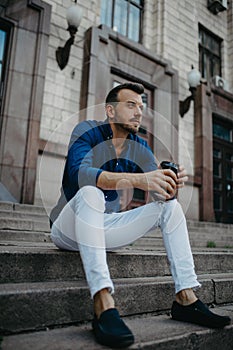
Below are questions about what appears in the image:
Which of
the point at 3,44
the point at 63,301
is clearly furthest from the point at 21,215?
the point at 3,44

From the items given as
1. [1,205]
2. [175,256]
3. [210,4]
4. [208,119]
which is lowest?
[175,256]

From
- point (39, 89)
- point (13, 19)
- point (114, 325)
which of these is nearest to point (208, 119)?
point (39, 89)

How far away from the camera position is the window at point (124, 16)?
8.20m

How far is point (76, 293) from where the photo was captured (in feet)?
5.97

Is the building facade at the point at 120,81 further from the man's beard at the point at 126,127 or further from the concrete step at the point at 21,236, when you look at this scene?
the man's beard at the point at 126,127

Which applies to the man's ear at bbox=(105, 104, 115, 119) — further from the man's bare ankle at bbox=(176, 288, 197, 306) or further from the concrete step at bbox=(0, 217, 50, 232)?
the concrete step at bbox=(0, 217, 50, 232)

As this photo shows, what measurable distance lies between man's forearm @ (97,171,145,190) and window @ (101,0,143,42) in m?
7.25

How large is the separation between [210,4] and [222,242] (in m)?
8.39

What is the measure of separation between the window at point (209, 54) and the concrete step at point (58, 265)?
911 centimetres

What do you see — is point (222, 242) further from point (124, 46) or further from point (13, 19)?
point (13, 19)

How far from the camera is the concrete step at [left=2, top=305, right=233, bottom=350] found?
142cm

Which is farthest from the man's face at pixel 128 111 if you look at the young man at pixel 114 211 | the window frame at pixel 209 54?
the window frame at pixel 209 54

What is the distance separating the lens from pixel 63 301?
1764 mm

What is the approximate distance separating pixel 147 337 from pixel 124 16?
8741 millimetres
